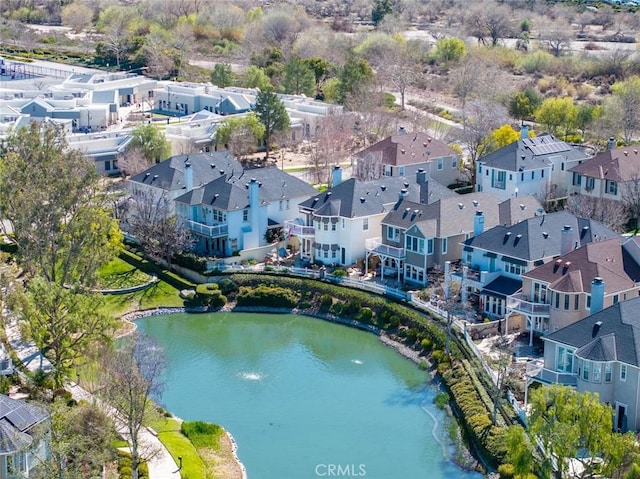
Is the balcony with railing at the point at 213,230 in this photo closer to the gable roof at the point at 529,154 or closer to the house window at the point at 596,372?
the gable roof at the point at 529,154

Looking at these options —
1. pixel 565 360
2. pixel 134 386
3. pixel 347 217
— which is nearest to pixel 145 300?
pixel 347 217

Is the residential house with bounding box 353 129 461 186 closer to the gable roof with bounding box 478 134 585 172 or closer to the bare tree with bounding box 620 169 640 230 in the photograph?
the gable roof with bounding box 478 134 585 172

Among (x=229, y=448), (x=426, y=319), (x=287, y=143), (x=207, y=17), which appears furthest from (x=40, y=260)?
(x=207, y=17)

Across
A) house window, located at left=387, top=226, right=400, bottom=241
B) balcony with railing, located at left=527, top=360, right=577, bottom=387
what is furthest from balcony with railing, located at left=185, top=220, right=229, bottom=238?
balcony with railing, located at left=527, top=360, right=577, bottom=387

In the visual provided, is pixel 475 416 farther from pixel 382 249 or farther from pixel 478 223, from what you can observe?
pixel 382 249

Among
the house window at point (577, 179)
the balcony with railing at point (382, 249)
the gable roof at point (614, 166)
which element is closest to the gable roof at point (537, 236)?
the balcony with railing at point (382, 249)

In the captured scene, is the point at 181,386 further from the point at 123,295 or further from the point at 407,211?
the point at 407,211
